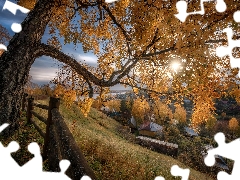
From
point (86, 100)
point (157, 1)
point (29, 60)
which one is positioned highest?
point (157, 1)

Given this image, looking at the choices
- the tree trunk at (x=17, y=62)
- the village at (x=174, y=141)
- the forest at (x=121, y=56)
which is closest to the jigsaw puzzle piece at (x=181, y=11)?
the forest at (x=121, y=56)

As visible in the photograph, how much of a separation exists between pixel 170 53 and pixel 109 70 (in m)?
4.25

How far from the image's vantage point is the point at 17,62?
703cm

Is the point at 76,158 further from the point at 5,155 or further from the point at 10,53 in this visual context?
the point at 10,53

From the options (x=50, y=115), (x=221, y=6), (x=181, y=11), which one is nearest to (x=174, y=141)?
(x=50, y=115)

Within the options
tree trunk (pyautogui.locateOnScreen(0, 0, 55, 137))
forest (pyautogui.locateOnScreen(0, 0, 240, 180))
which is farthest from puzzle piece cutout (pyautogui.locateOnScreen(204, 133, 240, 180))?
tree trunk (pyautogui.locateOnScreen(0, 0, 55, 137))

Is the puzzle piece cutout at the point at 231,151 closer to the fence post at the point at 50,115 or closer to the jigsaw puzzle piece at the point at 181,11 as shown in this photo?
the jigsaw puzzle piece at the point at 181,11

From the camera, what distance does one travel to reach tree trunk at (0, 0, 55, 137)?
695 cm

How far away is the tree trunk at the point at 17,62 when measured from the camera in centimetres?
695

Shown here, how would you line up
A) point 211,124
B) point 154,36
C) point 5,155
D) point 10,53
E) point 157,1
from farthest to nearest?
point 211,124, point 154,36, point 10,53, point 157,1, point 5,155

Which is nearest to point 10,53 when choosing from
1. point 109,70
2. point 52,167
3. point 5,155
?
point 5,155

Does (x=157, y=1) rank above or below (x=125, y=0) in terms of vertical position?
below

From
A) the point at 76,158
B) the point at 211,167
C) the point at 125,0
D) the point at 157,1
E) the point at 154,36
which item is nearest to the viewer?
the point at 76,158

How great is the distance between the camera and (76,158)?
7.06ft
